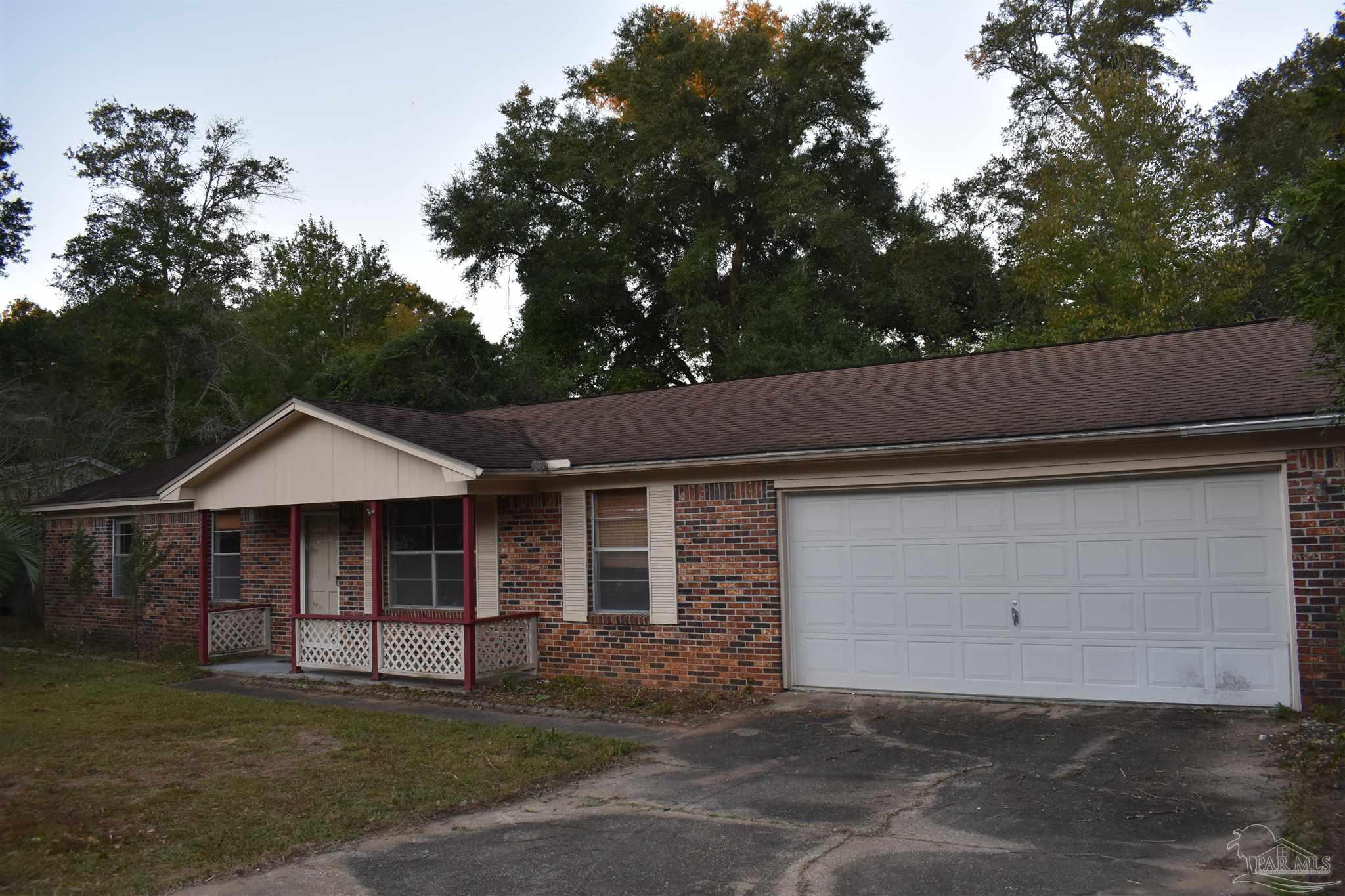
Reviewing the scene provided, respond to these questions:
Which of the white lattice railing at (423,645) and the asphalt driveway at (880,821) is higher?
the white lattice railing at (423,645)

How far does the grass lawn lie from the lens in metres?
6.50

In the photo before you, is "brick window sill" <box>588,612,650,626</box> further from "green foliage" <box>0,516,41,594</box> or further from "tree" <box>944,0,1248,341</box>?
"tree" <box>944,0,1248,341</box>

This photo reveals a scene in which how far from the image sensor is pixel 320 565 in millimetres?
16031

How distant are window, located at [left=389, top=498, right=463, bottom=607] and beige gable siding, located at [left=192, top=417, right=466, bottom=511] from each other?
4.30ft

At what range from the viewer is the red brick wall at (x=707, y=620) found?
11.6m

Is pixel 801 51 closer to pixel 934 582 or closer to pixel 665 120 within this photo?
pixel 665 120

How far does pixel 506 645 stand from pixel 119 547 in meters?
10.6

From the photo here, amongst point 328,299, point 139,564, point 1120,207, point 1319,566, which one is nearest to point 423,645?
point 139,564

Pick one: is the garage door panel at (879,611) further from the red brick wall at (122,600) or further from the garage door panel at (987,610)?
the red brick wall at (122,600)

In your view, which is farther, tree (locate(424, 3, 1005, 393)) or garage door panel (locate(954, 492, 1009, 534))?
tree (locate(424, 3, 1005, 393))

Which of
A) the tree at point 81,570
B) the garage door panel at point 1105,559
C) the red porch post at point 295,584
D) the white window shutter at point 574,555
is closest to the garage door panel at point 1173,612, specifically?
the garage door panel at point 1105,559

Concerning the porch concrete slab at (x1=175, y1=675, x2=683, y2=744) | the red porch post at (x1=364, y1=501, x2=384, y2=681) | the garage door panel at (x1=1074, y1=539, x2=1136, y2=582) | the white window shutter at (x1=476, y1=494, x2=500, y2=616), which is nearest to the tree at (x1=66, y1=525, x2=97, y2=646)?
the porch concrete slab at (x1=175, y1=675, x2=683, y2=744)

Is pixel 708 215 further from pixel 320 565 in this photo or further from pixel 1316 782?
pixel 1316 782

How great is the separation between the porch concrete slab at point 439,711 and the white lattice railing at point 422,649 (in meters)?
0.68
